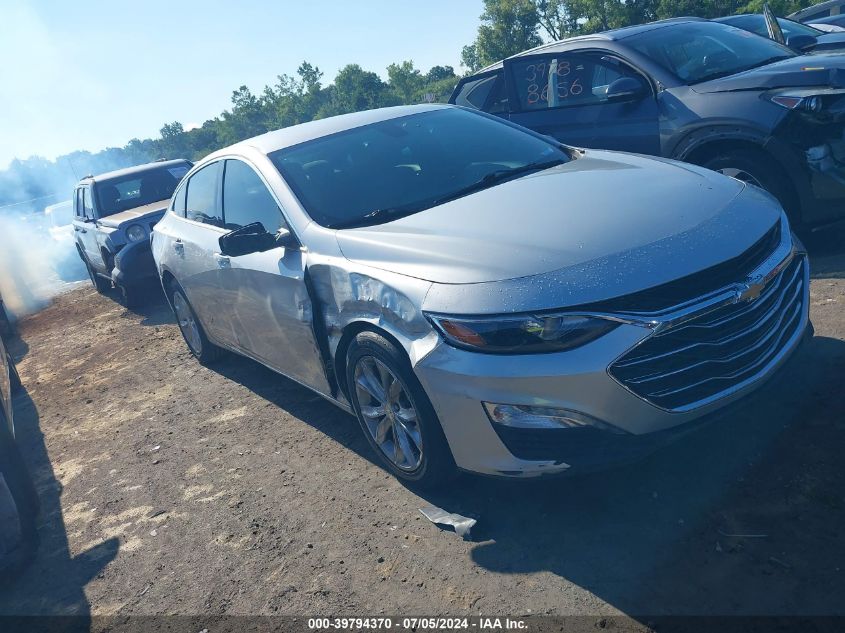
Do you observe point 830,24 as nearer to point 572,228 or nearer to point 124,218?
point 572,228

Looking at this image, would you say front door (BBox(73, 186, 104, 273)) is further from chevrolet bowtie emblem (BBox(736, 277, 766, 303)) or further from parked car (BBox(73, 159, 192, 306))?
chevrolet bowtie emblem (BBox(736, 277, 766, 303))

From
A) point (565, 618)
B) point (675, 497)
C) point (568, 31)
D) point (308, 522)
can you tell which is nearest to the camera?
point (565, 618)

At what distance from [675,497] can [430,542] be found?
107cm

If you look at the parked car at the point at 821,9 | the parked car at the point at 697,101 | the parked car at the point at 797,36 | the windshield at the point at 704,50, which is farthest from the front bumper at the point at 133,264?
the parked car at the point at 821,9

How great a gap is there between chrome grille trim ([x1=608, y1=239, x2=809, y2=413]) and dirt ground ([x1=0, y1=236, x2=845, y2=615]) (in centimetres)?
16

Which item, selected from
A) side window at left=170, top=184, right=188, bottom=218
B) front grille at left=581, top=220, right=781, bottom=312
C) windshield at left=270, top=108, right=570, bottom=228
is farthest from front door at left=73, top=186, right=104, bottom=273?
front grille at left=581, top=220, right=781, bottom=312

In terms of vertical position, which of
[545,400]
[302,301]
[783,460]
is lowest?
[783,460]

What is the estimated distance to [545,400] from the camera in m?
2.78

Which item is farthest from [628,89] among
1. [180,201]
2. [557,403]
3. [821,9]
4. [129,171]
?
[821,9]

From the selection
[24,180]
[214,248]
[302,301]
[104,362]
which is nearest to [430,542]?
[302,301]

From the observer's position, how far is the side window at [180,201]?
19.8 ft

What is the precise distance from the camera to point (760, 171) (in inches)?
206

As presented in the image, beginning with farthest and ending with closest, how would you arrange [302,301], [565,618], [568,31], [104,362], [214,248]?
[568,31] < [104,362] < [214,248] < [302,301] < [565,618]

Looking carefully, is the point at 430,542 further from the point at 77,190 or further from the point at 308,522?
the point at 77,190
